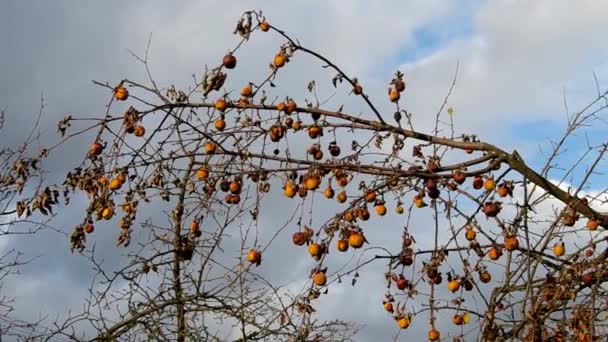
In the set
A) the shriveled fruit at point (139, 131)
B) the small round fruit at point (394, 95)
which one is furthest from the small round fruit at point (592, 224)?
the shriveled fruit at point (139, 131)

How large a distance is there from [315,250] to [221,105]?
0.69 meters

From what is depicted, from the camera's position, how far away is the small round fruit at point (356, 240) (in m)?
2.82

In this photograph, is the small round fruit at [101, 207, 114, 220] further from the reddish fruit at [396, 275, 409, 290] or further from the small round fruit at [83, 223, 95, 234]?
the reddish fruit at [396, 275, 409, 290]

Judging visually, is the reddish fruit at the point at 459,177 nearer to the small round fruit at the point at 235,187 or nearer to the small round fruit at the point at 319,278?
the small round fruit at the point at 319,278

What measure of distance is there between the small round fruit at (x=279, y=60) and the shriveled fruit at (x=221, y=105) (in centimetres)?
25

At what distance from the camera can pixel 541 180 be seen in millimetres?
3283

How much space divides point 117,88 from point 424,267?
1.41m

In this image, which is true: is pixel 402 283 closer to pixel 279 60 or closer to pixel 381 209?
pixel 381 209

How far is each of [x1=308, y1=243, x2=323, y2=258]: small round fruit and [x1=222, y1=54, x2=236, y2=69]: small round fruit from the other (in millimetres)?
753

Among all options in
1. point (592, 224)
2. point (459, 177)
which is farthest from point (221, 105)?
point (592, 224)

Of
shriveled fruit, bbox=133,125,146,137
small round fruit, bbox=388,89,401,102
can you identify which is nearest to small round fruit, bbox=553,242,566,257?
small round fruit, bbox=388,89,401,102

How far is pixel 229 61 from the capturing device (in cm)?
302

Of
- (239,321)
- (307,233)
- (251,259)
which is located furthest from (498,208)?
(239,321)

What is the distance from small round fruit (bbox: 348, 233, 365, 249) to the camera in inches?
111
